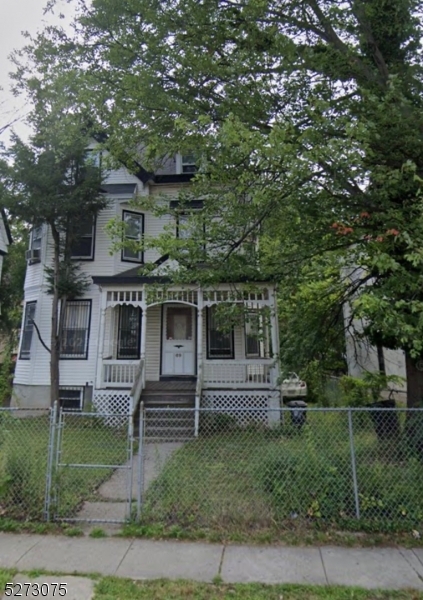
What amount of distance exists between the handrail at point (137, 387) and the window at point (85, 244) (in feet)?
15.3

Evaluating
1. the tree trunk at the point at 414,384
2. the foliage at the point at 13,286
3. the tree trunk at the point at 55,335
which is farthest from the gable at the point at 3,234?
the tree trunk at the point at 414,384

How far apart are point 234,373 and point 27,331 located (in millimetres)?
7821

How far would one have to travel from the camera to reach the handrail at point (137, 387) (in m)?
10.3

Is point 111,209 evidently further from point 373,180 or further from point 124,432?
point 373,180

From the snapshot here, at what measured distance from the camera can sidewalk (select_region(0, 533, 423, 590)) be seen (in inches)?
137

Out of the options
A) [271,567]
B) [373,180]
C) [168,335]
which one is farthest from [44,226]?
[271,567]

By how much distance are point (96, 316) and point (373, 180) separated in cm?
979

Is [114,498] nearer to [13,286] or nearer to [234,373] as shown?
[234,373]

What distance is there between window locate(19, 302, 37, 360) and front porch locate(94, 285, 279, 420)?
9.99ft

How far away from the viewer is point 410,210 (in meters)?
5.36

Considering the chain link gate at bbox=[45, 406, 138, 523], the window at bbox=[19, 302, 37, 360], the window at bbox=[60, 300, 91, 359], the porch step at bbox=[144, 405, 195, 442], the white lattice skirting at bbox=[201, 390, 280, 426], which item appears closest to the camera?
the chain link gate at bbox=[45, 406, 138, 523]

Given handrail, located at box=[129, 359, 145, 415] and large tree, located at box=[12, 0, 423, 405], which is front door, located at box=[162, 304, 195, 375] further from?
large tree, located at box=[12, 0, 423, 405]

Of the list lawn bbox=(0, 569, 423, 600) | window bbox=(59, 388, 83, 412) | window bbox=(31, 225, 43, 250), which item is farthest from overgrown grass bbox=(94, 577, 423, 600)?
window bbox=(31, 225, 43, 250)

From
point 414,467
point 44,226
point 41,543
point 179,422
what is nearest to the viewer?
point 41,543
